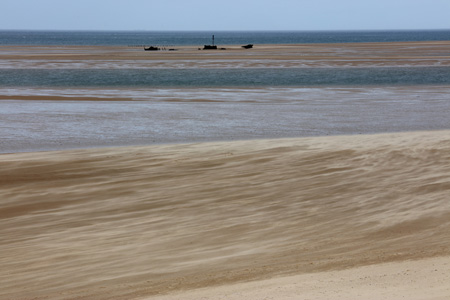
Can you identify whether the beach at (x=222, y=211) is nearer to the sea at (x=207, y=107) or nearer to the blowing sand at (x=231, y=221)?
the blowing sand at (x=231, y=221)

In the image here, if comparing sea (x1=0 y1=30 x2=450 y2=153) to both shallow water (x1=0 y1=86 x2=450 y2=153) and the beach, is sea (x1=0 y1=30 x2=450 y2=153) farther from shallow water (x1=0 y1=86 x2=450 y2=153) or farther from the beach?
the beach

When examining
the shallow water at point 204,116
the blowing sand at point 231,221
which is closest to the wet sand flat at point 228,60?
the shallow water at point 204,116

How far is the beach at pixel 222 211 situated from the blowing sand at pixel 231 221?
1.0 inches

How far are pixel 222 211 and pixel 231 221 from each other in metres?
0.49

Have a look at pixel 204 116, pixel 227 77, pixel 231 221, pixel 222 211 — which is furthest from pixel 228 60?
pixel 231 221

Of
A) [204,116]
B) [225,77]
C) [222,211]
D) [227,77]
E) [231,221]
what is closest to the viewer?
[231,221]

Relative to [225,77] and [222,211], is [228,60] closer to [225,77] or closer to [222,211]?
[225,77]

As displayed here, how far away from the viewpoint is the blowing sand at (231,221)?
6.31 meters

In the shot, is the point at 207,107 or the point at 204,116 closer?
the point at 204,116

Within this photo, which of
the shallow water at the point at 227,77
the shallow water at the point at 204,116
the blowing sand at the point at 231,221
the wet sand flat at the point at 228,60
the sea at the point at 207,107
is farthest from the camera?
the wet sand flat at the point at 228,60

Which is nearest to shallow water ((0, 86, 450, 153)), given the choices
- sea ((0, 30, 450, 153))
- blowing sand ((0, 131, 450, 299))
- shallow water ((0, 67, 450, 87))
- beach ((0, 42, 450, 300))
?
sea ((0, 30, 450, 153))

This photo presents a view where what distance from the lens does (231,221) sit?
8688mm

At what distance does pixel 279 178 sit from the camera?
35.5 feet

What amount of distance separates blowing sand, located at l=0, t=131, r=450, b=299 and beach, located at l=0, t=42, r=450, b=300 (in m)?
0.03
